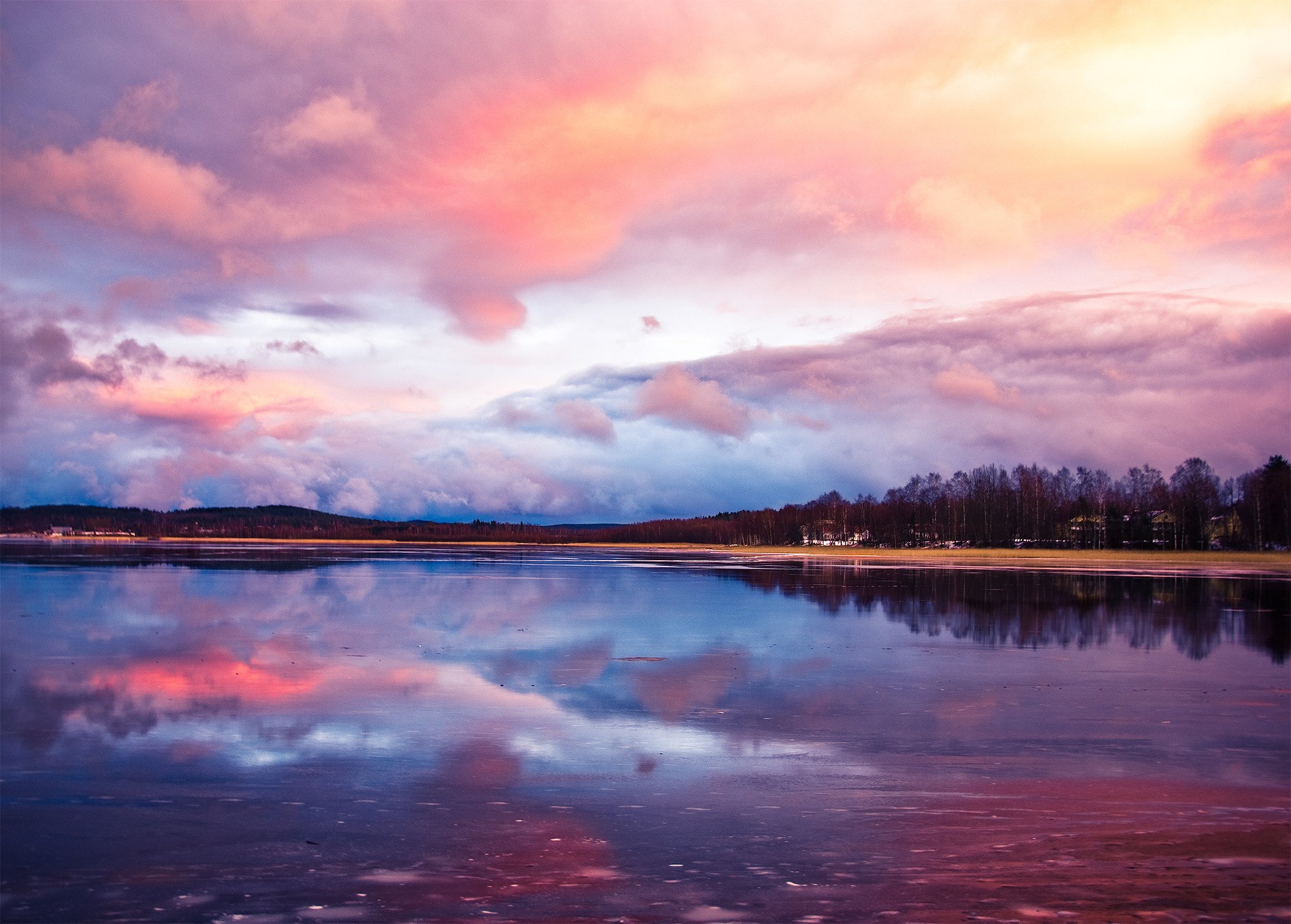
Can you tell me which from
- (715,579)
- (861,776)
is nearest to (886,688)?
(861,776)

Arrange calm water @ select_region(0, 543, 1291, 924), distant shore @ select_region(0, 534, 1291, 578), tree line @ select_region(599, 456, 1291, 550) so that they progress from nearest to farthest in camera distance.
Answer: calm water @ select_region(0, 543, 1291, 924), distant shore @ select_region(0, 534, 1291, 578), tree line @ select_region(599, 456, 1291, 550)

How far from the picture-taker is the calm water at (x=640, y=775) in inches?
234

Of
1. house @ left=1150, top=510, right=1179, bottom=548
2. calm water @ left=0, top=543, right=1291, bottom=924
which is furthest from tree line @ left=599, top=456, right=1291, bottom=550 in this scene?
calm water @ left=0, top=543, right=1291, bottom=924

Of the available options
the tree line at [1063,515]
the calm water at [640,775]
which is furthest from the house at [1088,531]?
the calm water at [640,775]

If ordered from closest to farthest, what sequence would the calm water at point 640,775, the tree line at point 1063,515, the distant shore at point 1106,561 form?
the calm water at point 640,775, the distant shore at point 1106,561, the tree line at point 1063,515

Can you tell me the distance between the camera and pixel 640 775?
866cm

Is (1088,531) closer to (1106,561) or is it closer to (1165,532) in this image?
(1165,532)

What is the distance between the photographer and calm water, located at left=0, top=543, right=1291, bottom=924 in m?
5.93

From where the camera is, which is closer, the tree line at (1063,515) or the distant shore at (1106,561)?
the distant shore at (1106,561)

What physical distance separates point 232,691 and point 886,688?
991cm

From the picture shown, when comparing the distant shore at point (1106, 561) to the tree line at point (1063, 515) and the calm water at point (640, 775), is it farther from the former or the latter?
the calm water at point (640, 775)

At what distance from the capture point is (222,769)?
28.9 feet

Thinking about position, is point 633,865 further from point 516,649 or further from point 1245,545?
point 1245,545

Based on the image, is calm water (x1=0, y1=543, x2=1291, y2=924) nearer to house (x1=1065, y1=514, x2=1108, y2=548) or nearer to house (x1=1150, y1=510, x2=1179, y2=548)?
house (x1=1150, y1=510, x2=1179, y2=548)
